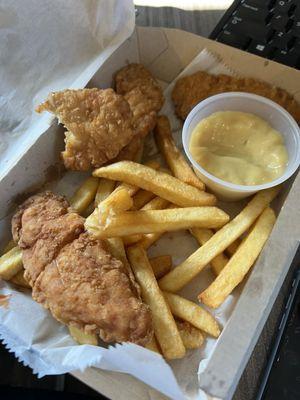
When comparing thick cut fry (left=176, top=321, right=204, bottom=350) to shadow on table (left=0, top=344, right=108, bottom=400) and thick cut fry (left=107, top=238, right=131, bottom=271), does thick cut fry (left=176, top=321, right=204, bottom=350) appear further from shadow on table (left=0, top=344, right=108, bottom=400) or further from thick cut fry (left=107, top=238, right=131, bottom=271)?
shadow on table (left=0, top=344, right=108, bottom=400)

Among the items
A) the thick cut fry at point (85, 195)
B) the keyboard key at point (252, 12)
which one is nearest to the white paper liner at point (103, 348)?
the thick cut fry at point (85, 195)

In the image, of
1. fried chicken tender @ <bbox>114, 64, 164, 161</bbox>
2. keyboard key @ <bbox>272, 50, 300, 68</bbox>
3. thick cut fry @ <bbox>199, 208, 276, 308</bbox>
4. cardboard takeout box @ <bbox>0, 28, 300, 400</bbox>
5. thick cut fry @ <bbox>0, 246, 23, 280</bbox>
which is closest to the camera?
cardboard takeout box @ <bbox>0, 28, 300, 400</bbox>

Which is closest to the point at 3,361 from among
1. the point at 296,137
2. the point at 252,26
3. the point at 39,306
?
the point at 39,306

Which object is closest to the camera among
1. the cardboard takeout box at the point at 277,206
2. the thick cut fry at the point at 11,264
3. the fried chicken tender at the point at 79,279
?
the cardboard takeout box at the point at 277,206

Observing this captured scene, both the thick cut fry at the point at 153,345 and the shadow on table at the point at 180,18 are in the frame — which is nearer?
the thick cut fry at the point at 153,345

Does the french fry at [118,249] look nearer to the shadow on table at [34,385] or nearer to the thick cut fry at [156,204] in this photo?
the thick cut fry at [156,204]

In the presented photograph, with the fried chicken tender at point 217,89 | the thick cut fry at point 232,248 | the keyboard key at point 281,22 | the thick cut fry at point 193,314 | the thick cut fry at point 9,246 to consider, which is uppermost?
the keyboard key at point 281,22

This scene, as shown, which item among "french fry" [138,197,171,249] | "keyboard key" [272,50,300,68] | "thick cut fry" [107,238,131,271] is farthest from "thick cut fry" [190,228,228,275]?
"keyboard key" [272,50,300,68]
